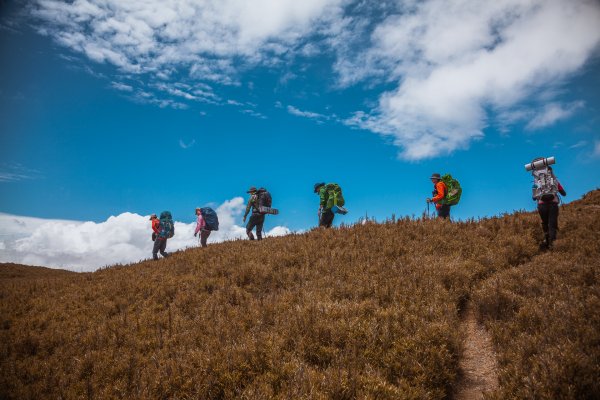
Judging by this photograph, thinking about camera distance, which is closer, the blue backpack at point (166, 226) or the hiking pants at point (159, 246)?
the hiking pants at point (159, 246)

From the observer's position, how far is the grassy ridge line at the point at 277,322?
186 inches

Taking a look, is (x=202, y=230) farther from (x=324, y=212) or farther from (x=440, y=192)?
(x=440, y=192)

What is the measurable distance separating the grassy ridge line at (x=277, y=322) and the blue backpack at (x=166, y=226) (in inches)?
181

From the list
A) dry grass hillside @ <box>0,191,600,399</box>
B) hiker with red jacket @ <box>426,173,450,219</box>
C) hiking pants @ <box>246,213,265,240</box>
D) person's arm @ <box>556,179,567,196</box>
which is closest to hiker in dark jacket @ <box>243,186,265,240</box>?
hiking pants @ <box>246,213,265,240</box>

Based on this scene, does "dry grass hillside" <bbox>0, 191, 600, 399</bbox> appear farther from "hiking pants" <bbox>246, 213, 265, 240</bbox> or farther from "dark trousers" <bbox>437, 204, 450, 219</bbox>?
"hiking pants" <bbox>246, 213, 265, 240</bbox>

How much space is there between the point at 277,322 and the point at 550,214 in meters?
7.79

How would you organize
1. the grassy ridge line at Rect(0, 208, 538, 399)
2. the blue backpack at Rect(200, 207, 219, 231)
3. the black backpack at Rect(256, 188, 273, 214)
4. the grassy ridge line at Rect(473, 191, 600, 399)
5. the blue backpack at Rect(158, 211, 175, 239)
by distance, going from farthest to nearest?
the blue backpack at Rect(200, 207, 219, 231) → the blue backpack at Rect(158, 211, 175, 239) → the black backpack at Rect(256, 188, 273, 214) → the grassy ridge line at Rect(0, 208, 538, 399) → the grassy ridge line at Rect(473, 191, 600, 399)

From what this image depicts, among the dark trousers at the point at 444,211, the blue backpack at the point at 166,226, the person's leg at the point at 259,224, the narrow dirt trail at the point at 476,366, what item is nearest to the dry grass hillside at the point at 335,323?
the narrow dirt trail at the point at 476,366

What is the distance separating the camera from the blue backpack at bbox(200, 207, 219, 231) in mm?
16375

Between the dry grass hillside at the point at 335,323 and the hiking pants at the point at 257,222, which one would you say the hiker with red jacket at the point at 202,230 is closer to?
the hiking pants at the point at 257,222

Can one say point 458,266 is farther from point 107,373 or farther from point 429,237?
point 107,373

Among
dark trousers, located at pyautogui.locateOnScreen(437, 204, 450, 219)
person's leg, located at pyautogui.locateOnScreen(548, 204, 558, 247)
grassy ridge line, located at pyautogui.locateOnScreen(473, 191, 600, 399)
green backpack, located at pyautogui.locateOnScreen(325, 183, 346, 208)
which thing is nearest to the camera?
grassy ridge line, located at pyautogui.locateOnScreen(473, 191, 600, 399)

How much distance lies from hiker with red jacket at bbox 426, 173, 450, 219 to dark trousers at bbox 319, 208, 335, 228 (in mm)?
4041

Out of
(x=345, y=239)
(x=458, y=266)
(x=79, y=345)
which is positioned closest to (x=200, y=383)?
(x=79, y=345)
